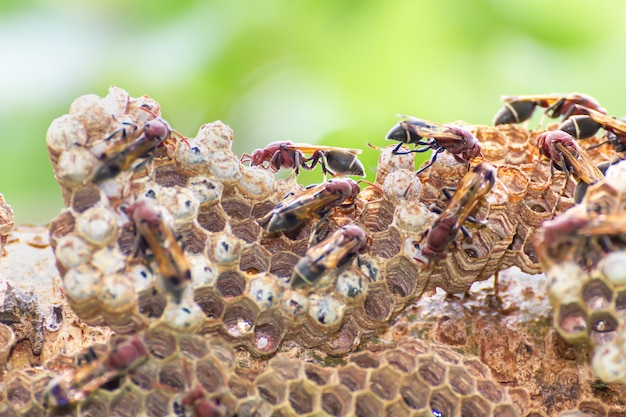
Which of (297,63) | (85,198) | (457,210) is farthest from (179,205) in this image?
(297,63)

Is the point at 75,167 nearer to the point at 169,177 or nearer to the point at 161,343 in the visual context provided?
the point at 169,177

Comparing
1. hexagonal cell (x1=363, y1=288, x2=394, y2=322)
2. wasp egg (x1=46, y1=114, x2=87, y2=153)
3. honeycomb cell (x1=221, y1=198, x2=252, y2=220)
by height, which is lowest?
hexagonal cell (x1=363, y1=288, x2=394, y2=322)

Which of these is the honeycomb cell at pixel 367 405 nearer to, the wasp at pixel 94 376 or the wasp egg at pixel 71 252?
the wasp at pixel 94 376

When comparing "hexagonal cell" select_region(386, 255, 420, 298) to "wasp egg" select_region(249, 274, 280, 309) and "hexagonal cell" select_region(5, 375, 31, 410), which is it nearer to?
"wasp egg" select_region(249, 274, 280, 309)

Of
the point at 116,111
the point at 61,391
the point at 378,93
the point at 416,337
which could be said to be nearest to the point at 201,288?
the point at 61,391

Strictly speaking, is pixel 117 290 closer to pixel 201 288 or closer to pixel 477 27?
pixel 201 288

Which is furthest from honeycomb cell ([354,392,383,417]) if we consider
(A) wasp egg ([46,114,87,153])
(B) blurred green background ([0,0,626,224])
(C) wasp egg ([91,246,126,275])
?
(B) blurred green background ([0,0,626,224])
